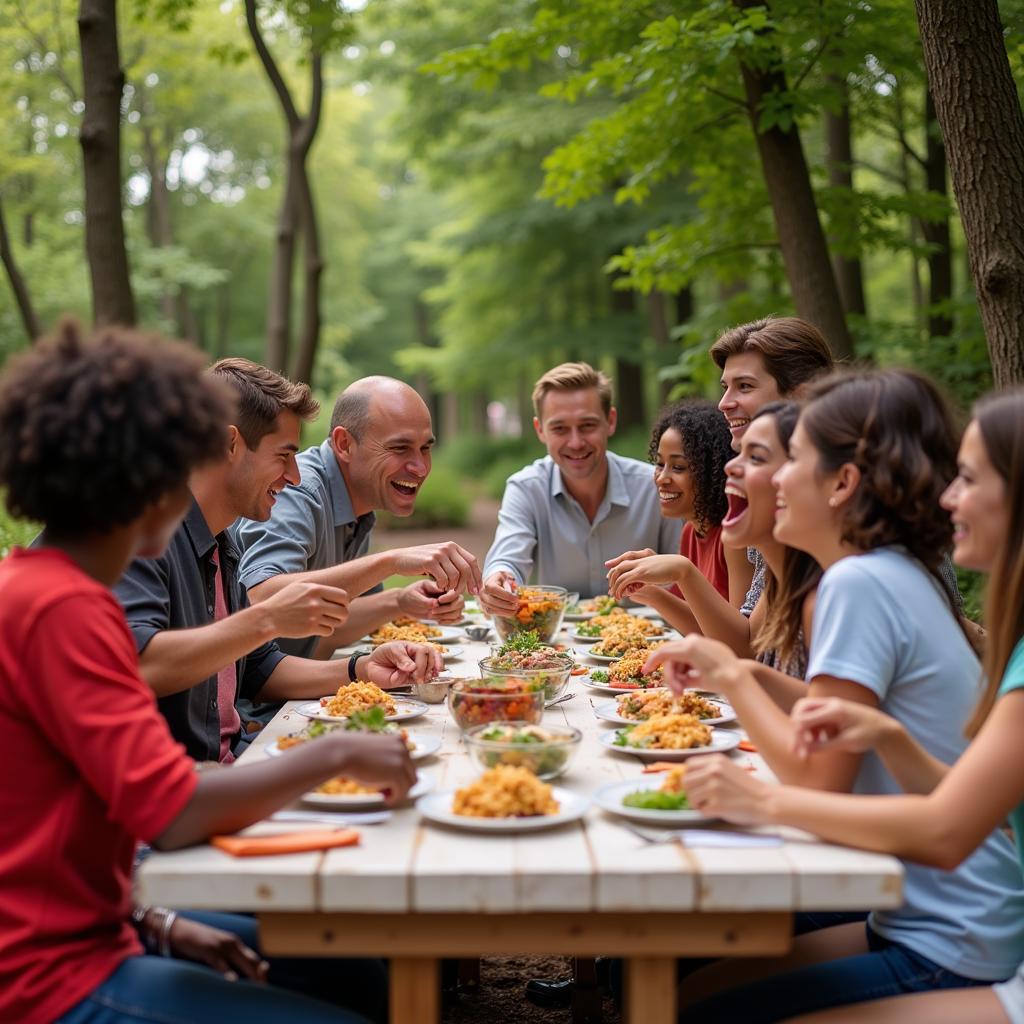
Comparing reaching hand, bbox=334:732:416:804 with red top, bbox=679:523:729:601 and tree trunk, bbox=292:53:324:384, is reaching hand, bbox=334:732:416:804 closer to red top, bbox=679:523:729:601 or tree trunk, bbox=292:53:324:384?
red top, bbox=679:523:729:601

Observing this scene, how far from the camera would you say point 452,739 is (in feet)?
9.19

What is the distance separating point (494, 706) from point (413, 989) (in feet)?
2.42

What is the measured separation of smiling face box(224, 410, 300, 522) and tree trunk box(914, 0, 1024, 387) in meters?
2.66

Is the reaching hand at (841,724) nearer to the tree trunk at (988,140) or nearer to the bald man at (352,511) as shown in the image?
the bald man at (352,511)

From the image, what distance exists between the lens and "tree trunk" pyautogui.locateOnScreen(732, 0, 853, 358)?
6.44m

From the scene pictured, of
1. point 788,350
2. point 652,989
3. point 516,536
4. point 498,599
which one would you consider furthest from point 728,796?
point 516,536

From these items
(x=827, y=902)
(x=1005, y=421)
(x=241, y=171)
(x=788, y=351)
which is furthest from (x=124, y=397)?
(x=241, y=171)

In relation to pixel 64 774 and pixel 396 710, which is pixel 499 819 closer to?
pixel 64 774

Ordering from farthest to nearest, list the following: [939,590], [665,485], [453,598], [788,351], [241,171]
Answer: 1. [241,171]
2. [665,485]
3. [788,351]
4. [453,598]
5. [939,590]

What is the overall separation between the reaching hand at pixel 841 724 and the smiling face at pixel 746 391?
188cm

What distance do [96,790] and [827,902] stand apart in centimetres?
123

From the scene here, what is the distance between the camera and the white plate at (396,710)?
2947 millimetres

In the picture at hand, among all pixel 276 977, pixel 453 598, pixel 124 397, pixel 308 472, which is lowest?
pixel 276 977

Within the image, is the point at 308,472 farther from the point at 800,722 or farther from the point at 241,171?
the point at 241,171
